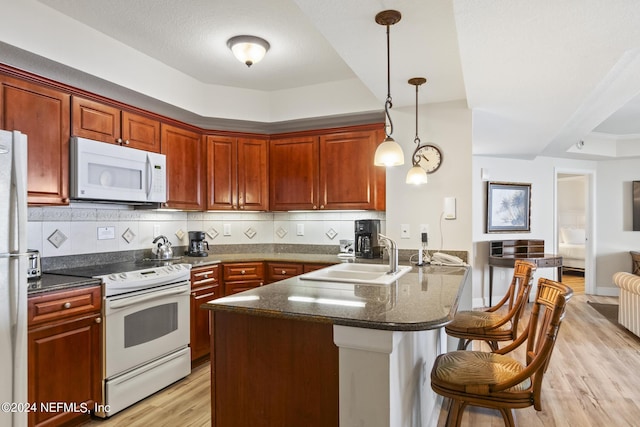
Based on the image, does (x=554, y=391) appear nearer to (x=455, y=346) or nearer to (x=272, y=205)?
(x=455, y=346)

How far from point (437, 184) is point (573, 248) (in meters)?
6.24

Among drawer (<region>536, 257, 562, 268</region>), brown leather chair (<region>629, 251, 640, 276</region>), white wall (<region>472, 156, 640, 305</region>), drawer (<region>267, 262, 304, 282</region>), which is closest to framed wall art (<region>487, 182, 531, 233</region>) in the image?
white wall (<region>472, 156, 640, 305</region>)

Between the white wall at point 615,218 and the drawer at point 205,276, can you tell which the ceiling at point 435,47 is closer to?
the drawer at point 205,276

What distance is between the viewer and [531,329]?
5.82ft

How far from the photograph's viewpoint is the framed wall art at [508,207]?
5.58 meters

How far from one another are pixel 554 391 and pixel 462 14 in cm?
271

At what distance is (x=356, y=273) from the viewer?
2516 millimetres

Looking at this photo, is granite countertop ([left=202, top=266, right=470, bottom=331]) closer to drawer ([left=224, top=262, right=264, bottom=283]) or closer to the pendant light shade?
the pendant light shade

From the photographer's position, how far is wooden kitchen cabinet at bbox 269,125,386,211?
3.46 meters

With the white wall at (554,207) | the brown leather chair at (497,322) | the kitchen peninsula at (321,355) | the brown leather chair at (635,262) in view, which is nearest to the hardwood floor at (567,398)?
the brown leather chair at (497,322)

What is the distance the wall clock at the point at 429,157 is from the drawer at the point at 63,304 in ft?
8.51

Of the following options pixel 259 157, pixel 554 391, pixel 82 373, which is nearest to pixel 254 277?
pixel 259 157

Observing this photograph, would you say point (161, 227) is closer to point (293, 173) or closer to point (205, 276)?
point (205, 276)

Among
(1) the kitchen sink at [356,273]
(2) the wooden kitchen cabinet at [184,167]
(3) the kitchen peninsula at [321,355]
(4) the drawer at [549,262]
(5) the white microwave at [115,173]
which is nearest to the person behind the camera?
(3) the kitchen peninsula at [321,355]
